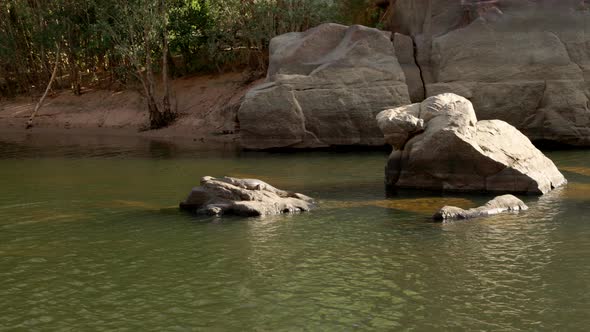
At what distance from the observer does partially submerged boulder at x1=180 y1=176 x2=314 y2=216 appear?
14797 millimetres

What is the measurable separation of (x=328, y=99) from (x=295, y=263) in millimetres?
13563

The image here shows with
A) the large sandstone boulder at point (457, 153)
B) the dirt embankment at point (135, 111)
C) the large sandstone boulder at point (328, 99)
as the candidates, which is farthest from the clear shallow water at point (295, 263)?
the dirt embankment at point (135, 111)

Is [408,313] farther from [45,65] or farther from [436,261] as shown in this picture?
[45,65]

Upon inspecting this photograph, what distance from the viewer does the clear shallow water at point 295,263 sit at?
912cm

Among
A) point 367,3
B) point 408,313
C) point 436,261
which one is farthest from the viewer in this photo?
point 367,3

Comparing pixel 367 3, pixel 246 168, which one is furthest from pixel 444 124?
pixel 367 3


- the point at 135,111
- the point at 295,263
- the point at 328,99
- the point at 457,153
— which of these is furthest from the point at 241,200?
the point at 135,111

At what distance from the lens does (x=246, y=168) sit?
21531 mm

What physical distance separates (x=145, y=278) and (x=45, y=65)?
30167 mm

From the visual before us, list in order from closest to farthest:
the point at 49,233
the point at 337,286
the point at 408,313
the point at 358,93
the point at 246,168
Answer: the point at 408,313, the point at 337,286, the point at 49,233, the point at 246,168, the point at 358,93

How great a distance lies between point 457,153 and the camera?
16938mm

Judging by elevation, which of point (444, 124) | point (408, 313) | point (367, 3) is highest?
point (367, 3)

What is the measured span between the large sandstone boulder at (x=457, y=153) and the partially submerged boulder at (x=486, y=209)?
171cm

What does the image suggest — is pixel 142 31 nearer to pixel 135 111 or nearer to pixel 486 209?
pixel 135 111
